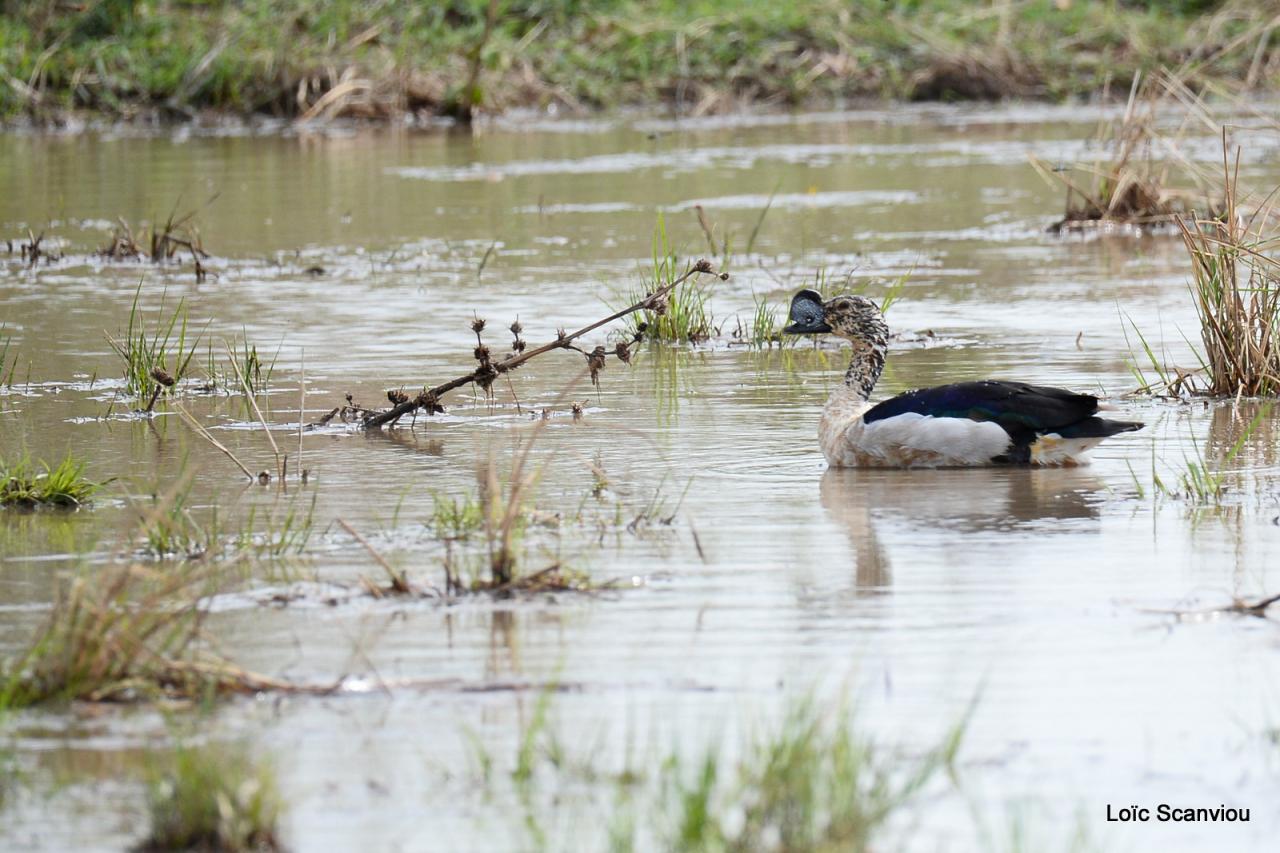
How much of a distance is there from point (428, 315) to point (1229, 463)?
5651 mm

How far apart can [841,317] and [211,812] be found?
497 centimetres

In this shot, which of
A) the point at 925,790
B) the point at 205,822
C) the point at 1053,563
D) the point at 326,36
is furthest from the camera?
the point at 326,36

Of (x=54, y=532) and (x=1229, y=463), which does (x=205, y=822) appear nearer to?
(x=54, y=532)

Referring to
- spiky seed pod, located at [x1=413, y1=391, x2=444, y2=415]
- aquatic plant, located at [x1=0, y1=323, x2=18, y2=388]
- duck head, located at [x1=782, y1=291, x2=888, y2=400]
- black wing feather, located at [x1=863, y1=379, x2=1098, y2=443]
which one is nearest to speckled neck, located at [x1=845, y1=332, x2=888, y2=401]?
duck head, located at [x1=782, y1=291, x2=888, y2=400]

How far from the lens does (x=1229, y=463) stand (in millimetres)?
7926

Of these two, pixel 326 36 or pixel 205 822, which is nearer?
pixel 205 822

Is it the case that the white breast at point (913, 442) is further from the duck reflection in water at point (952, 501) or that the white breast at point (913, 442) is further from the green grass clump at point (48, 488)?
the green grass clump at point (48, 488)

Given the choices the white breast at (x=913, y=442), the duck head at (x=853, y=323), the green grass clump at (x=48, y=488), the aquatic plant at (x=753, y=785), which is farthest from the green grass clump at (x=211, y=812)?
the duck head at (x=853, y=323)

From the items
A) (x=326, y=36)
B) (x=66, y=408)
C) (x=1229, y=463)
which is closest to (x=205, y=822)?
(x=1229, y=463)
